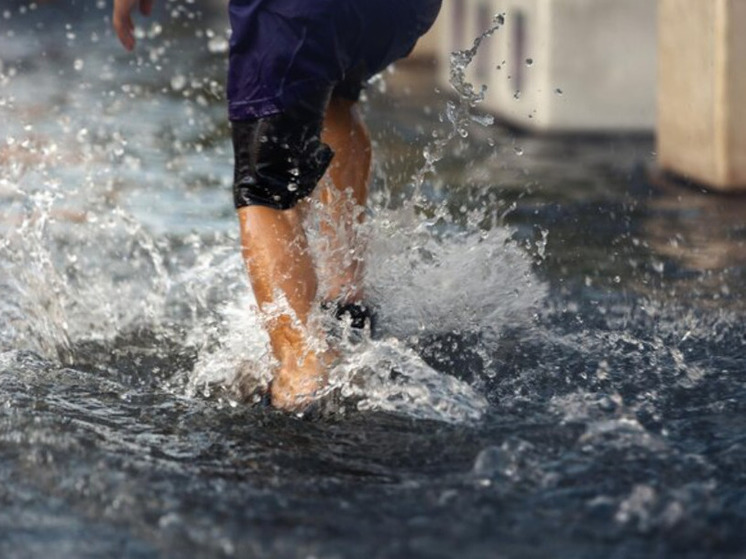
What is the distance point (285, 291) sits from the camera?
4.14 meters

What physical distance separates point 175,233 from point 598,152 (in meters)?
3.37

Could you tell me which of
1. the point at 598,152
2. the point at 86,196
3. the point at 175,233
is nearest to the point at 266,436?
the point at 175,233

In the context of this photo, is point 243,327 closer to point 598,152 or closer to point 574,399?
point 574,399

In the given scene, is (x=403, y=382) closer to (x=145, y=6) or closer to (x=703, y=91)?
(x=145, y=6)

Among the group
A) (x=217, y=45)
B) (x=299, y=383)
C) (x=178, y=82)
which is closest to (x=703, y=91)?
(x=299, y=383)

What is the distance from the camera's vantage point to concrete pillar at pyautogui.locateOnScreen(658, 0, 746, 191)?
7.53 m

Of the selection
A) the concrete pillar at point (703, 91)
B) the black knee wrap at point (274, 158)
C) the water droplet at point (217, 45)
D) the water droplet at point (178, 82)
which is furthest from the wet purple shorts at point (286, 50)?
the water droplet at point (217, 45)

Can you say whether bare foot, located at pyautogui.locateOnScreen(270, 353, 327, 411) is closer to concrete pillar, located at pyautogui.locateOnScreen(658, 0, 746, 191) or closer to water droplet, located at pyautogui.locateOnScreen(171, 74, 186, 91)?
concrete pillar, located at pyautogui.locateOnScreen(658, 0, 746, 191)

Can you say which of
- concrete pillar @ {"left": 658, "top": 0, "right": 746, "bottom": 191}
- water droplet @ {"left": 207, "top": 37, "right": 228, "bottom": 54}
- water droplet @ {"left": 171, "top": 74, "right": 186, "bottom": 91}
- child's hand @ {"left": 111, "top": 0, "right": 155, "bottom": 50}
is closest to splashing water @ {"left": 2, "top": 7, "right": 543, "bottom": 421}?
child's hand @ {"left": 111, "top": 0, "right": 155, "bottom": 50}

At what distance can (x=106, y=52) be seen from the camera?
14062mm

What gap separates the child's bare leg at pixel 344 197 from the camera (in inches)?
182

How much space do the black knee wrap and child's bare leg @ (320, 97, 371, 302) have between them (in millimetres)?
375

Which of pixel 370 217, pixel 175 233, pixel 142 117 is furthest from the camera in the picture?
pixel 142 117

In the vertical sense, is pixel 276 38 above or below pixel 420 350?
above
